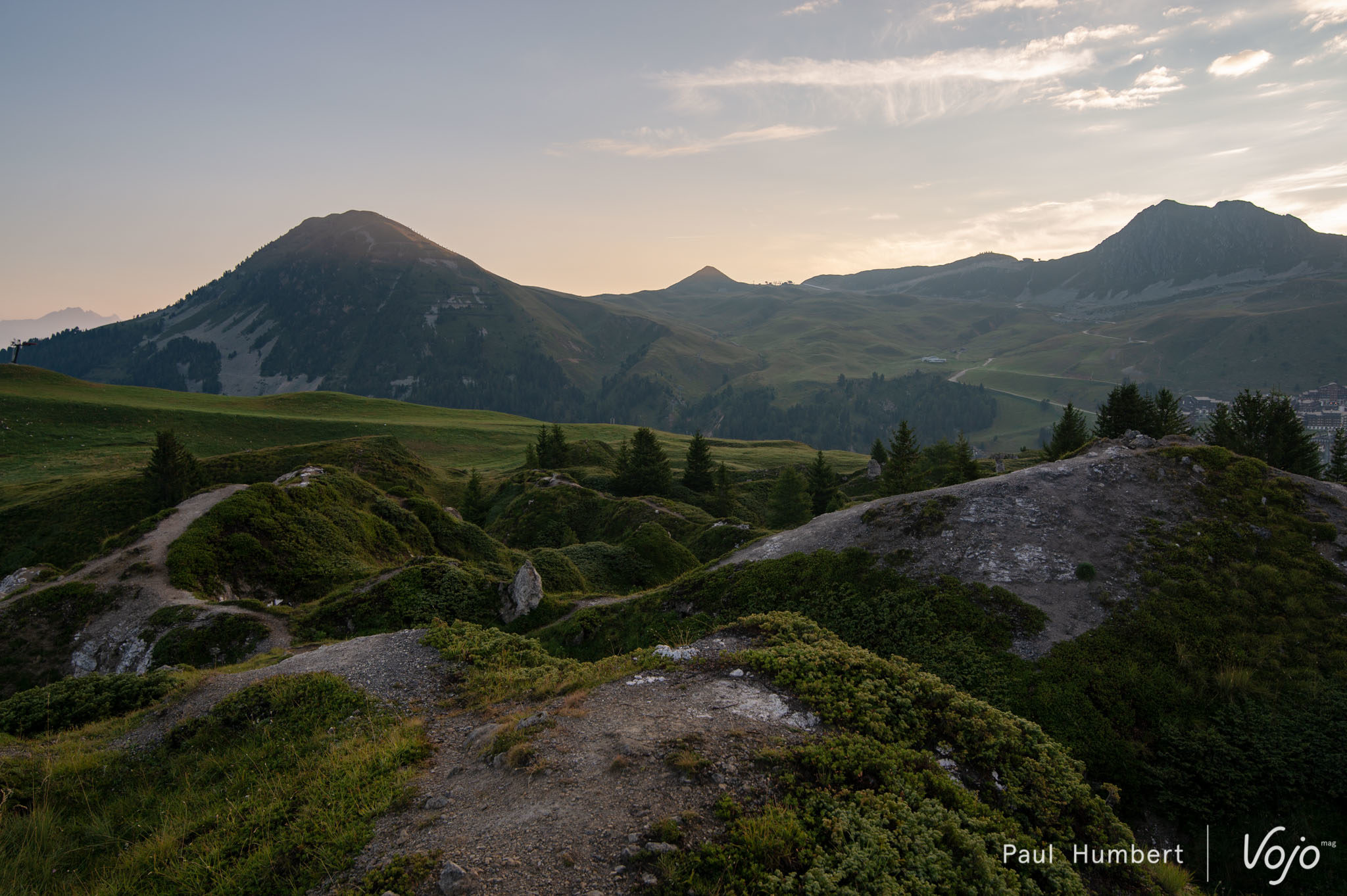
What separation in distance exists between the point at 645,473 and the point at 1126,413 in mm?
46477

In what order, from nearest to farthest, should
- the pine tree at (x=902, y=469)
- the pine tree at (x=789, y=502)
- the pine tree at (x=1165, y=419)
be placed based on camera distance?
the pine tree at (x=902, y=469) → the pine tree at (x=1165, y=419) → the pine tree at (x=789, y=502)

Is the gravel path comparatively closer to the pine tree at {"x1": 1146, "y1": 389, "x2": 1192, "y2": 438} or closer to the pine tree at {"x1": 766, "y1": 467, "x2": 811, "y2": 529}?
the pine tree at {"x1": 766, "y1": 467, "x2": 811, "y2": 529}

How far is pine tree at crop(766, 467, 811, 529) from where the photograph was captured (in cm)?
5450

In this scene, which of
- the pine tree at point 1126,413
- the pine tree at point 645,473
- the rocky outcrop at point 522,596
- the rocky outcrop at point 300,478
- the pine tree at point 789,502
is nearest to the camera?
the rocky outcrop at point 522,596

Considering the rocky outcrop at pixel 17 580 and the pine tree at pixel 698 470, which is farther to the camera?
the pine tree at pixel 698 470

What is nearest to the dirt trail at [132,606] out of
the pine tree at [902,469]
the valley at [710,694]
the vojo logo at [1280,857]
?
the valley at [710,694]

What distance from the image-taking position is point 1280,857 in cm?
1179

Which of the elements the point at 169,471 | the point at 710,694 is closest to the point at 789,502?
the point at 710,694

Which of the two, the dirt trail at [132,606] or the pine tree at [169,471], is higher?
the pine tree at [169,471]

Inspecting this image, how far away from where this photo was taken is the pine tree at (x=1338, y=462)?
54.2 meters

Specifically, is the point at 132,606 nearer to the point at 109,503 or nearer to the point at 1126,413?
the point at 109,503

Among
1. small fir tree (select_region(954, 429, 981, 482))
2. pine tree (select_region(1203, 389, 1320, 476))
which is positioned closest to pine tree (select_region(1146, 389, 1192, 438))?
pine tree (select_region(1203, 389, 1320, 476))

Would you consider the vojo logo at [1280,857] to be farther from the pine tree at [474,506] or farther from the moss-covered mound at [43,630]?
the pine tree at [474,506]

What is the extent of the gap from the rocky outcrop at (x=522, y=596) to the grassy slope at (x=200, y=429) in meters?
47.6
